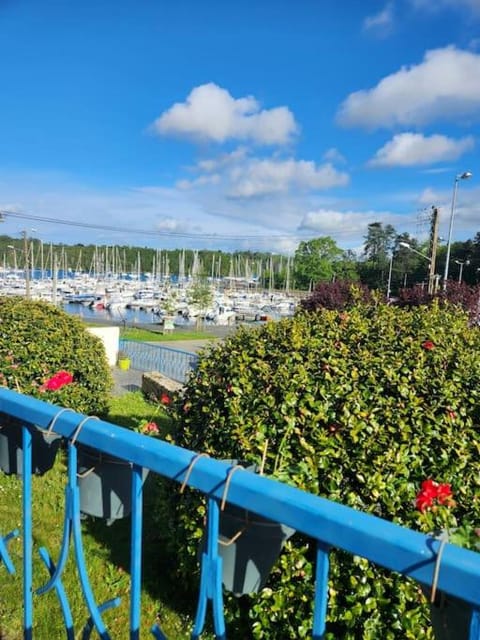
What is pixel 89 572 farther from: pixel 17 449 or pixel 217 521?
pixel 217 521

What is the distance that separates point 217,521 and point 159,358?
17.1 meters

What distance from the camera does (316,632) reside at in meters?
1.06

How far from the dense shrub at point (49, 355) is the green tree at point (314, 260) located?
96078 millimetres

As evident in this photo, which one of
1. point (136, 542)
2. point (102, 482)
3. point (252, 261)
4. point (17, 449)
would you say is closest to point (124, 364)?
point (17, 449)

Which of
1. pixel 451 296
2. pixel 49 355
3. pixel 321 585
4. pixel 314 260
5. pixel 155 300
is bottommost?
pixel 155 300

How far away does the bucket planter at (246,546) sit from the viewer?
135cm

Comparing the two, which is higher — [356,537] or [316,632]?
[356,537]

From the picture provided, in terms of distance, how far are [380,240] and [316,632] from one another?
95359mm

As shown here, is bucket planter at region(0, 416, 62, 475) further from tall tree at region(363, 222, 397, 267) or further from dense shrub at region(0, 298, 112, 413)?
tall tree at region(363, 222, 397, 267)

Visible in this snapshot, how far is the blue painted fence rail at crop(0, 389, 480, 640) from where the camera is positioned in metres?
0.85

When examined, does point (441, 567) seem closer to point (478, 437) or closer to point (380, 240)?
point (478, 437)

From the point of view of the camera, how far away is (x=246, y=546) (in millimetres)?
1407

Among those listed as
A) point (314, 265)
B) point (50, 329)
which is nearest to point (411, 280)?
point (314, 265)

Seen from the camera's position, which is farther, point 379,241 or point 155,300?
point 379,241
